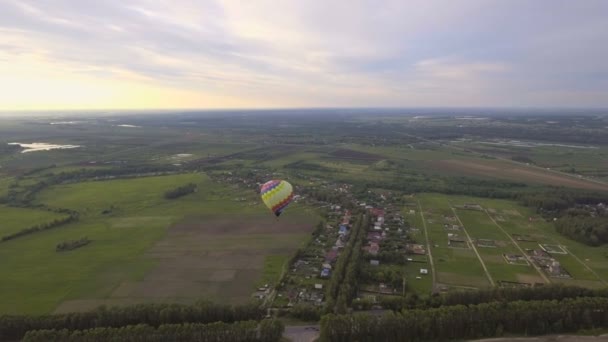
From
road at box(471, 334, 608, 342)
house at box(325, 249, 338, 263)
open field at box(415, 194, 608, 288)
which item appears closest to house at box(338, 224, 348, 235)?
house at box(325, 249, 338, 263)

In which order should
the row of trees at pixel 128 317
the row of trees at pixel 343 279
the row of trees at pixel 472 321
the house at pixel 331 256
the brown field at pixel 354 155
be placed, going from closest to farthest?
the row of trees at pixel 472 321
the row of trees at pixel 128 317
the row of trees at pixel 343 279
the house at pixel 331 256
the brown field at pixel 354 155

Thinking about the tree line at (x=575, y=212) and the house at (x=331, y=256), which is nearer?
the house at (x=331, y=256)

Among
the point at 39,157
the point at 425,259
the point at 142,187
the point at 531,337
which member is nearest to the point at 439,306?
the point at 531,337

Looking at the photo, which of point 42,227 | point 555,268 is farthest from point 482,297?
point 42,227

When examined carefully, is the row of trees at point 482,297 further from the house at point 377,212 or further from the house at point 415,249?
the house at point 377,212

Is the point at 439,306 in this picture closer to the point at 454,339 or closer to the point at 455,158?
the point at 454,339

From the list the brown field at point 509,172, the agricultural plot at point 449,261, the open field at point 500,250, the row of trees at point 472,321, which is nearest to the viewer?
the row of trees at point 472,321

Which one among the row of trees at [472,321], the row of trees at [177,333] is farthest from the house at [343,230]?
the row of trees at [177,333]
